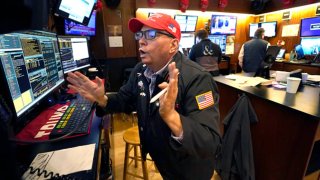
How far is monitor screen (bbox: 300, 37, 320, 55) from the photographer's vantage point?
4293 millimetres

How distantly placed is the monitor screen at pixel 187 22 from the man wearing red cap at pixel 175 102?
13.2ft

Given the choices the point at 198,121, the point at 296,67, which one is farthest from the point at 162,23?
the point at 296,67

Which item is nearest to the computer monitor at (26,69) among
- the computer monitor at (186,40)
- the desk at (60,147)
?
the desk at (60,147)

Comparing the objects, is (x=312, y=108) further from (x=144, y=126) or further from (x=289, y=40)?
(x=289, y=40)

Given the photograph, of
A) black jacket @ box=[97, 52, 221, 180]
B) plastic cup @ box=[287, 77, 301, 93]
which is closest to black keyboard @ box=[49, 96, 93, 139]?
black jacket @ box=[97, 52, 221, 180]

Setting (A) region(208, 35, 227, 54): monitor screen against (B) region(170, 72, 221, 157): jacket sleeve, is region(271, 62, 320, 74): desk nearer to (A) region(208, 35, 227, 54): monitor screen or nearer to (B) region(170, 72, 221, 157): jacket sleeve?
(A) region(208, 35, 227, 54): monitor screen

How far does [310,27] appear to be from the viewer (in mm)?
4340

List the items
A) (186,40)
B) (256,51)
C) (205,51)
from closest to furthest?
(205,51) → (256,51) → (186,40)

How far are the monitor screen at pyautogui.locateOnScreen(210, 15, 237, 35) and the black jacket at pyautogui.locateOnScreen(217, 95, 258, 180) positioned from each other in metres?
4.13

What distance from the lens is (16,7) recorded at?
37 cm

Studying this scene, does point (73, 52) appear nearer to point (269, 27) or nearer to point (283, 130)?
point (283, 130)

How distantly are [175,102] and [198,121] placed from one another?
13cm

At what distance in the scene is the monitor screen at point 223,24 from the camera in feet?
17.0

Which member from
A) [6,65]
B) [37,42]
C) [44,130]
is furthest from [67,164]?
[37,42]
